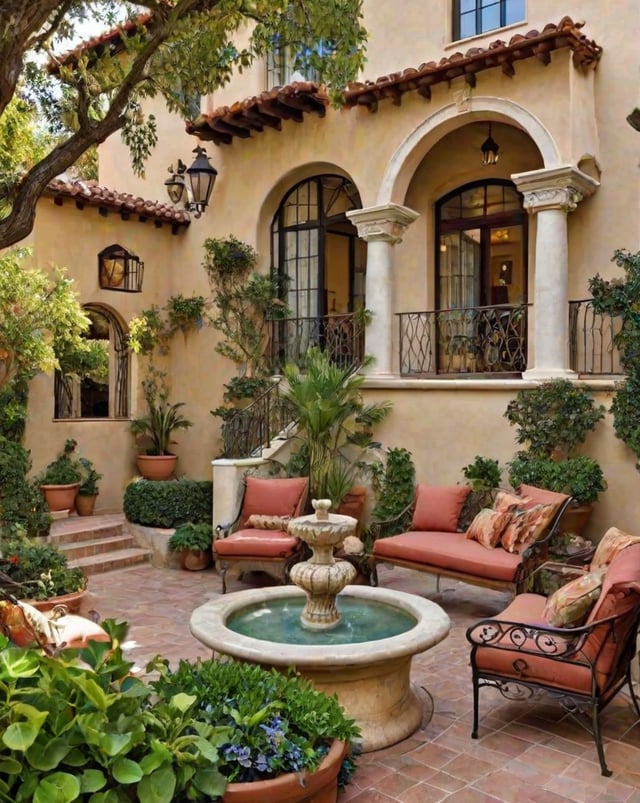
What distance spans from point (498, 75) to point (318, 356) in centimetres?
424

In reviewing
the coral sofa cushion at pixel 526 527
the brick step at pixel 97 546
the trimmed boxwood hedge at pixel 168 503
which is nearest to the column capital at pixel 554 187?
the coral sofa cushion at pixel 526 527

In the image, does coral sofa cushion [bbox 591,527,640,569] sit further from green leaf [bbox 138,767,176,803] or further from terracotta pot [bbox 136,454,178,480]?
terracotta pot [bbox 136,454,178,480]

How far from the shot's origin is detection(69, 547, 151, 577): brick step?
9070 mm

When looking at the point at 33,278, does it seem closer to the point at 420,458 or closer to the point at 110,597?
the point at 110,597

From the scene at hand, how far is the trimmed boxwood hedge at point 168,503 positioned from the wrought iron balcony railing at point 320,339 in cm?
260

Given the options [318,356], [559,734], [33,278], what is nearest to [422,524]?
[318,356]

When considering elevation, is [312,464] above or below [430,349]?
below

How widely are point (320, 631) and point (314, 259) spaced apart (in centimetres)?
800

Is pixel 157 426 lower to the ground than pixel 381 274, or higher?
lower

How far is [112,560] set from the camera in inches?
364

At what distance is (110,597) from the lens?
7.98 meters

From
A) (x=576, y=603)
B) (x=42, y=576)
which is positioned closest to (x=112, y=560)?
(x=42, y=576)

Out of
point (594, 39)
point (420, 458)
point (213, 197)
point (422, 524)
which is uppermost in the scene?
point (594, 39)

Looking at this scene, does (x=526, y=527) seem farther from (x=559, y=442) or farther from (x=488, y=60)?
(x=488, y=60)
